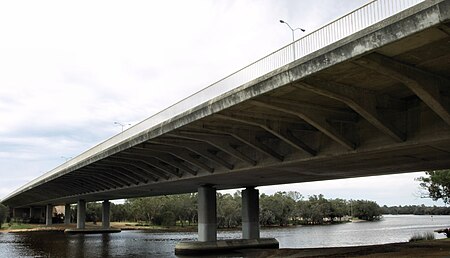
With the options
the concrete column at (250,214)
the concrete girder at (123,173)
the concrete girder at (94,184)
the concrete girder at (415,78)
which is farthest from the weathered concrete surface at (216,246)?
the concrete girder at (415,78)

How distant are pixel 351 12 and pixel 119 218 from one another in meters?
147

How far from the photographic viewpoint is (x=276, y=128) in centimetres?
2439

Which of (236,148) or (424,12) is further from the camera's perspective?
(236,148)

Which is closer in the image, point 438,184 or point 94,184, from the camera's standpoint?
point 438,184

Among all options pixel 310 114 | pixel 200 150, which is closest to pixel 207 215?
pixel 200 150

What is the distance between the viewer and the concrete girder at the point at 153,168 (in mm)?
40875

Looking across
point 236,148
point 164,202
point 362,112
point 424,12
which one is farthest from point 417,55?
point 164,202

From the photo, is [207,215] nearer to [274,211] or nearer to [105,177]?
[105,177]

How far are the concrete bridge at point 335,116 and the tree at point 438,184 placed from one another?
1652cm

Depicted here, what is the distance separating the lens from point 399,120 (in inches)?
816

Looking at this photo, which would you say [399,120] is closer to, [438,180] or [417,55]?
[417,55]

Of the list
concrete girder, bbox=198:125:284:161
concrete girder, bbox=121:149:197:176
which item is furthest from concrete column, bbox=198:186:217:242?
concrete girder, bbox=198:125:284:161

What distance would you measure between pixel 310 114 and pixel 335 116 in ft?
5.90

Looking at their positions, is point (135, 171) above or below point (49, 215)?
above
